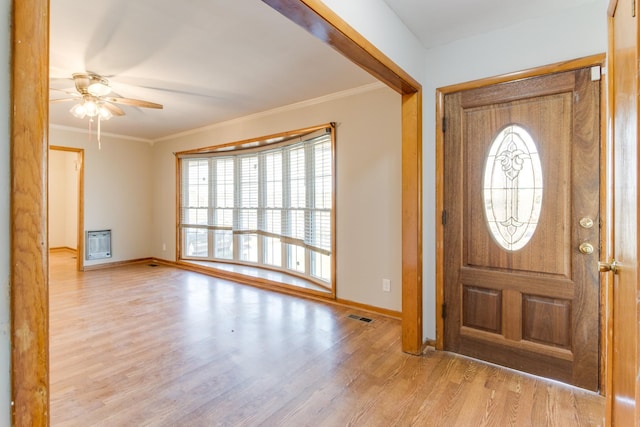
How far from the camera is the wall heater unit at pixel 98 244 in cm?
566

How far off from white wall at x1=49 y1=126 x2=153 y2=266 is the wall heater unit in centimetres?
7

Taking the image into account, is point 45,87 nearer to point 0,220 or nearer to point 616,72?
point 0,220

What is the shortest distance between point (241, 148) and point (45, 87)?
4612mm

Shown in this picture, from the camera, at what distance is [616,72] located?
1196 mm

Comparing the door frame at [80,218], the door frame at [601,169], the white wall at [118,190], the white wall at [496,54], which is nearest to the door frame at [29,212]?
the door frame at [601,169]

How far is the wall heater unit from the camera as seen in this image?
223 inches

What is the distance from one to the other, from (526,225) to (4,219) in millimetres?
2616

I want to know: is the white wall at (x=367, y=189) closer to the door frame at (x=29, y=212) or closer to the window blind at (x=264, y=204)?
the window blind at (x=264, y=204)

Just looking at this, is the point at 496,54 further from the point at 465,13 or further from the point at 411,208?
the point at 411,208

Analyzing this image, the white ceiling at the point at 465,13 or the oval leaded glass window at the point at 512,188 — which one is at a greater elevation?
the white ceiling at the point at 465,13

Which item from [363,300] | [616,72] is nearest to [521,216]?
[616,72]

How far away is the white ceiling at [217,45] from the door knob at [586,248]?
1528 mm

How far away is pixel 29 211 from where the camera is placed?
65cm

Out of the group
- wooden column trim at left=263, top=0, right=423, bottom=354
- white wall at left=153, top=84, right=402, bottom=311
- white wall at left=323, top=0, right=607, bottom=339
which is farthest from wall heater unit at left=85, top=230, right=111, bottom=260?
white wall at left=323, top=0, right=607, bottom=339
